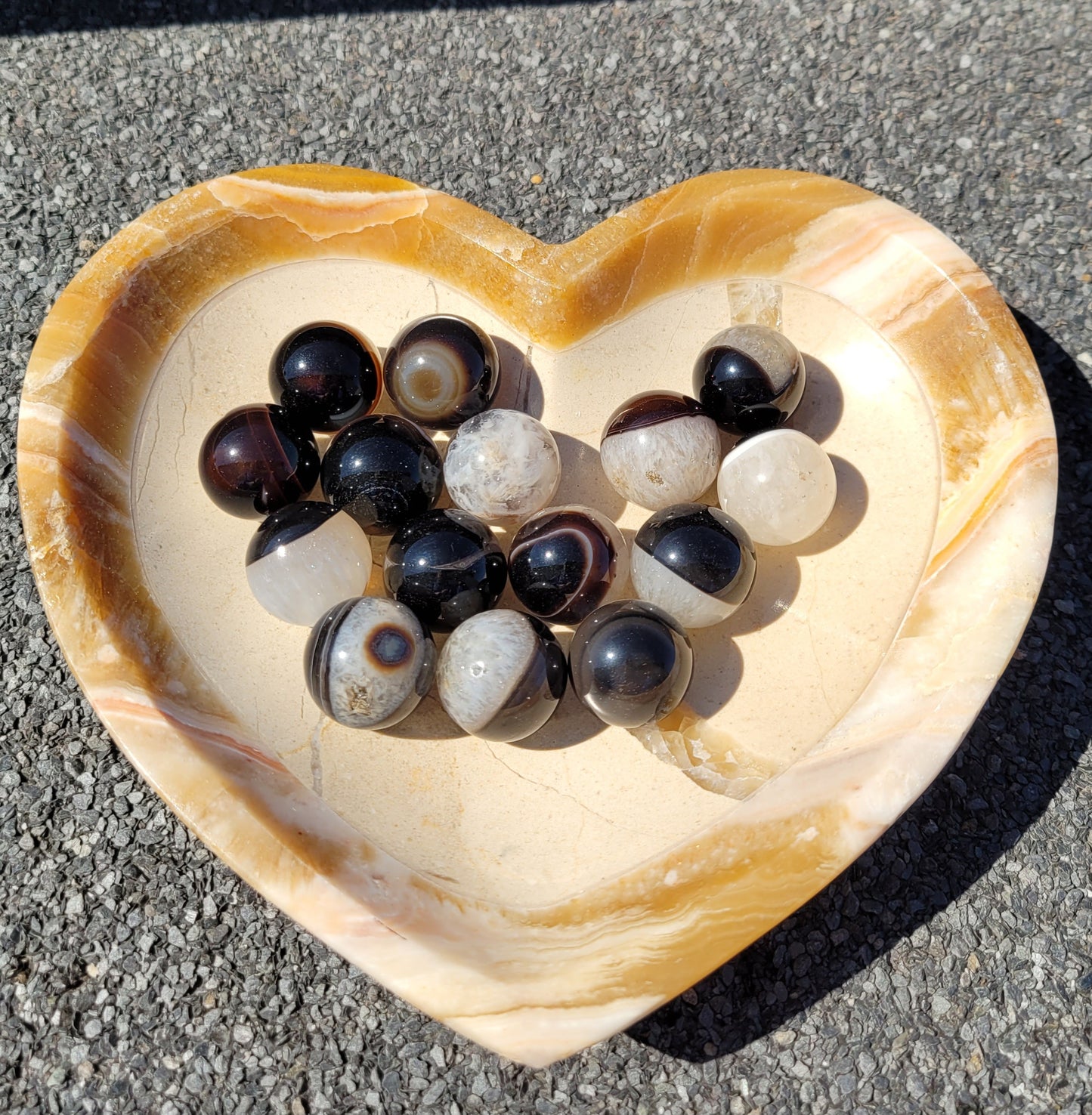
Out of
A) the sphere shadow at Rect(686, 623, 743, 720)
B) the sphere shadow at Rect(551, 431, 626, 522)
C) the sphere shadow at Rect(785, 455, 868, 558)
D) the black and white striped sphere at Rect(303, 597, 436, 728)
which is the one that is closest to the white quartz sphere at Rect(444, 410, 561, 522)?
the sphere shadow at Rect(551, 431, 626, 522)

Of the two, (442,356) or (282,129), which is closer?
(442,356)

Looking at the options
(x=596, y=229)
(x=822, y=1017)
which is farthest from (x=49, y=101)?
(x=822, y=1017)

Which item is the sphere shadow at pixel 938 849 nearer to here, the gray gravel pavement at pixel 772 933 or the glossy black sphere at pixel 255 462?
the gray gravel pavement at pixel 772 933

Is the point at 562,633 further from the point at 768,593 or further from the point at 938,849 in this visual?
the point at 938,849

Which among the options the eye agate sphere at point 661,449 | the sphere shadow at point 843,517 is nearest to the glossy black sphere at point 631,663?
the eye agate sphere at point 661,449

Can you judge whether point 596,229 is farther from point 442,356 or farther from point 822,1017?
point 822,1017

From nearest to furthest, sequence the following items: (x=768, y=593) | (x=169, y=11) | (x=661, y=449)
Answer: (x=661, y=449)
(x=768, y=593)
(x=169, y=11)

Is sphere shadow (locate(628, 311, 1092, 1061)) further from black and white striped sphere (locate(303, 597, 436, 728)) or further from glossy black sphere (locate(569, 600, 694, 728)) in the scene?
black and white striped sphere (locate(303, 597, 436, 728))

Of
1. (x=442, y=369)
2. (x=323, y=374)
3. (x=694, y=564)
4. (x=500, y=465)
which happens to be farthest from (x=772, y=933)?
(x=323, y=374)
